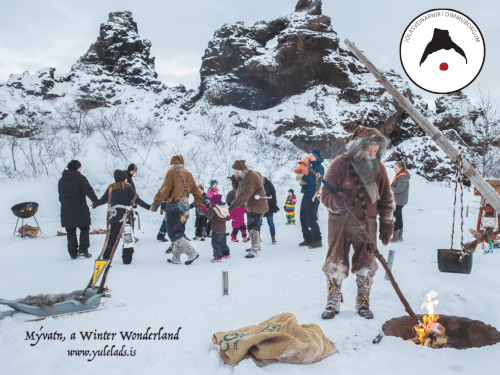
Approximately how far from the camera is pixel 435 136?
3447 millimetres

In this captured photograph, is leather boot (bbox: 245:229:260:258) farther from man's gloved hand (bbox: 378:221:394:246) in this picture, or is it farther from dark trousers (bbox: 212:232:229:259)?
man's gloved hand (bbox: 378:221:394:246)

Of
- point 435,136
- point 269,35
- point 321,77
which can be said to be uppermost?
point 269,35

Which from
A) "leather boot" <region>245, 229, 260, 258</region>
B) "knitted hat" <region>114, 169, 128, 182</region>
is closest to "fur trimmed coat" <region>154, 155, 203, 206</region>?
"knitted hat" <region>114, 169, 128, 182</region>

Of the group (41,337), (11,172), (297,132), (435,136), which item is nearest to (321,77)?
(297,132)

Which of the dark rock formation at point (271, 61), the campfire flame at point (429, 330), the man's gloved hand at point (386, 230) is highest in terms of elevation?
the dark rock formation at point (271, 61)

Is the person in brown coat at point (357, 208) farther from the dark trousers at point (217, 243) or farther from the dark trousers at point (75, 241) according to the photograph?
the dark trousers at point (75, 241)

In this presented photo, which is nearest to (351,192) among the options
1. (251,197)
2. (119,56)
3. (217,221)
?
(217,221)

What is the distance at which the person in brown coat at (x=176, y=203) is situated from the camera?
5.57 metres

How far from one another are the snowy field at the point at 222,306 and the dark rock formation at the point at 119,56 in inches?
1814

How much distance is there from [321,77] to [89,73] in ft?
113

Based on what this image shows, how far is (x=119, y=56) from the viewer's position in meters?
48.1

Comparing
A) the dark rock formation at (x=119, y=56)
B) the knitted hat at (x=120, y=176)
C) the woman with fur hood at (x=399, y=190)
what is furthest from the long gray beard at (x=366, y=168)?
the dark rock formation at (x=119, y=56)

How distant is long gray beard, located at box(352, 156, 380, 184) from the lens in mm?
3051

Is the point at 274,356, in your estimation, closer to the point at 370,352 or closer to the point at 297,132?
the point at 370,352
